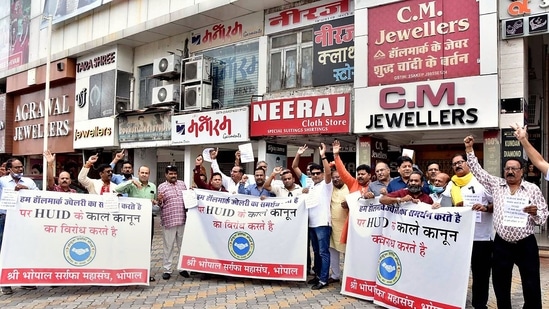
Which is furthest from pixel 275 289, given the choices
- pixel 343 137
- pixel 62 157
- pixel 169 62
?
pixel 62 157

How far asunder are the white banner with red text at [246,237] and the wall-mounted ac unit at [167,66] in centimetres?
848

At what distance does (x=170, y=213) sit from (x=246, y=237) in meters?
1.19

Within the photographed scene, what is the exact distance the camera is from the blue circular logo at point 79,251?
6152mm

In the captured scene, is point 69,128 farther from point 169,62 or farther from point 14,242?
point 14,242

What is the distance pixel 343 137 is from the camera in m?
11.9

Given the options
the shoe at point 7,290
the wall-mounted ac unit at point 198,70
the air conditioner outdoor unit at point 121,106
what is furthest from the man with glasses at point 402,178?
the air conditioner outdoor unit at point 121,106

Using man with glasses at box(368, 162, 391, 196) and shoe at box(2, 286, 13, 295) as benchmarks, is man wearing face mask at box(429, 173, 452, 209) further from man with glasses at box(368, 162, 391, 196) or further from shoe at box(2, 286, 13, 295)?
shoe at box(2, 286, 13, 295)

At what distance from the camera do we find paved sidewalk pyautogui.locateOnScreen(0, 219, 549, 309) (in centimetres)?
573

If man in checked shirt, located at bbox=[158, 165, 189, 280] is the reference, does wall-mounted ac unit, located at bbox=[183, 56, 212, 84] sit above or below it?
above

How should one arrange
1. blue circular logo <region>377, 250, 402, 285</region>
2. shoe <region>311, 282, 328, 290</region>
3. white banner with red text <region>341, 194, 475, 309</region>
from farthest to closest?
shoe <region>311, 282, 328, 290</region>, blue circular logo <region>377, 250, 402, 285</region>, white banner with red text <region>341, 194, 475, 309</region>

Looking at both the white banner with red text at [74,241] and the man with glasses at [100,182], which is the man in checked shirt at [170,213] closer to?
the white banner with red text at [74,241]

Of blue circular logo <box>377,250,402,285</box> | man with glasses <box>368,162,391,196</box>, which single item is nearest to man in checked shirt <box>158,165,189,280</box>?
man with glasses <box>368,162,391,196</box>

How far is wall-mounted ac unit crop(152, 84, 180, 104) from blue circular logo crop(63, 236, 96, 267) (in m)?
8.91

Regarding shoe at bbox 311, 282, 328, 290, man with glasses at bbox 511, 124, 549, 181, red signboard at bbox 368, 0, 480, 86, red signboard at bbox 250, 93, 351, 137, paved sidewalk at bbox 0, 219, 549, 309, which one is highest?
red signboard at bbox 368, 0, 480, 86
